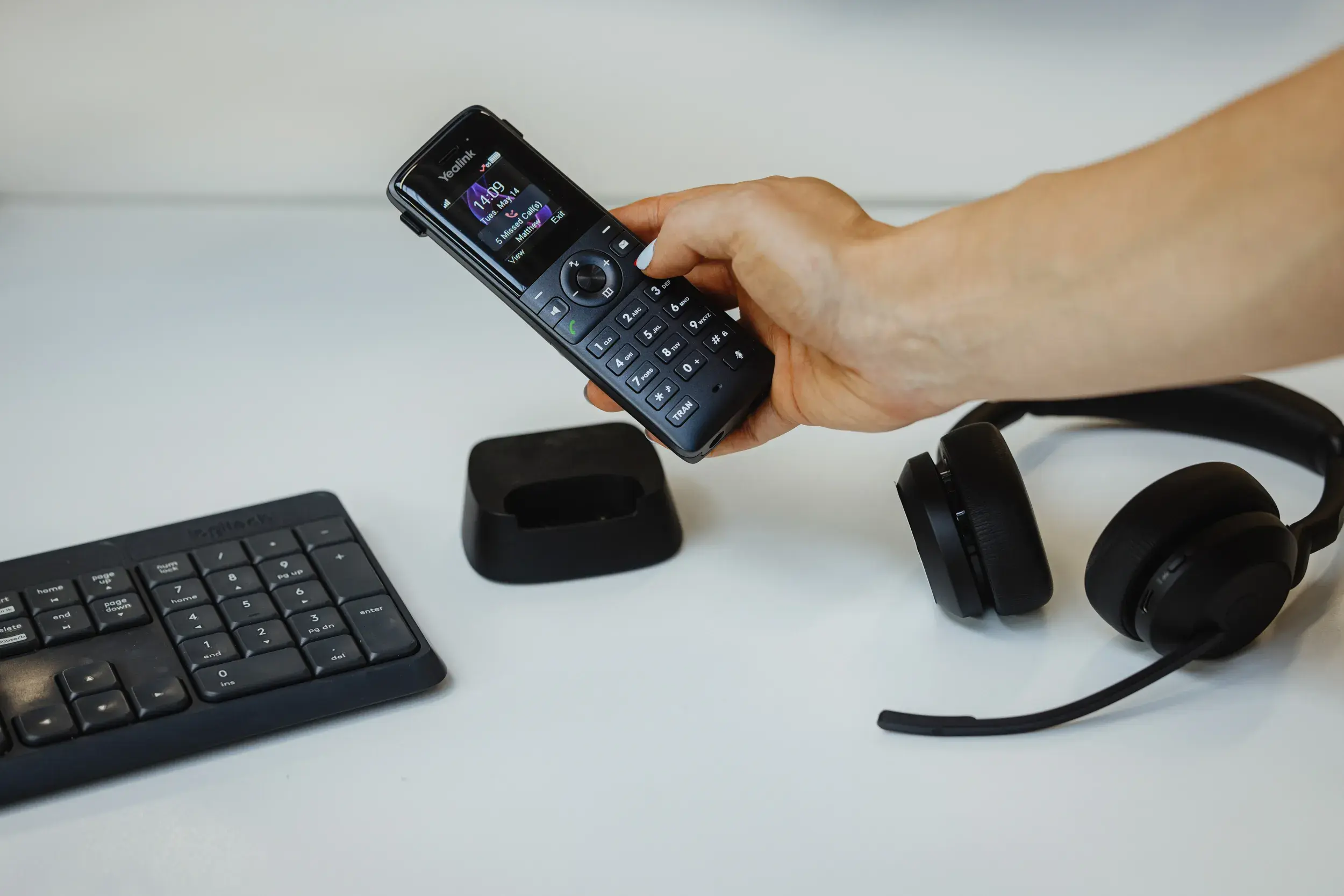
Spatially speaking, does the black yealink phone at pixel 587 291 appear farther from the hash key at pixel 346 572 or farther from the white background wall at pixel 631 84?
the white background wall at pixel 631 84

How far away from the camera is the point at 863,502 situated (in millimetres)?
722

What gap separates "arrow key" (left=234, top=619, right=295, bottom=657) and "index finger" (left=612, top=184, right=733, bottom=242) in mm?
285

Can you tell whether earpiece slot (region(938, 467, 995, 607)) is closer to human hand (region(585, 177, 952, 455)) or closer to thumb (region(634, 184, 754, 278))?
human hand (region(585, 177, 952, 455))

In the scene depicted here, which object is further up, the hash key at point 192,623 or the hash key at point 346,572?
the hash key at point 346,572

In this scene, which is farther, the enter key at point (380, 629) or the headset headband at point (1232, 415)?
the headset headband at point (1232, 415)

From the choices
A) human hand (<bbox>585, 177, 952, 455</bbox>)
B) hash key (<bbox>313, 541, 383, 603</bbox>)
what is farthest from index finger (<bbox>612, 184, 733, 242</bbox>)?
hash key (<bbox>313, 541, 383, 603</bbox>)

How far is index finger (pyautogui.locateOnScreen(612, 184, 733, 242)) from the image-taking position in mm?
698

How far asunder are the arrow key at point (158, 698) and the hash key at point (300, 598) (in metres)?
0.06

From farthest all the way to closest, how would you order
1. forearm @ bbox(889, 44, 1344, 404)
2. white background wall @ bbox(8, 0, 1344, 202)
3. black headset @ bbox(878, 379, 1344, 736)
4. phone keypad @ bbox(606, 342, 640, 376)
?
1. white background wall @ bbox(8, 0, 1344, 202)
2. phone keypad @ bbox(606, 342, 640, 376)
3. black headset @ bbox(878, 379, 1344, 736)
4. forearm @ bbox(889, 44, 1344, 404)

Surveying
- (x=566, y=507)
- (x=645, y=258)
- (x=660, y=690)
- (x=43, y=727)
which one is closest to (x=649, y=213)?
(x=645, y=258)

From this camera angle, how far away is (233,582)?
0.59 m

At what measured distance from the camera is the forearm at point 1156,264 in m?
0.43

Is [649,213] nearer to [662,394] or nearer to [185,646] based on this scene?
[662,394]

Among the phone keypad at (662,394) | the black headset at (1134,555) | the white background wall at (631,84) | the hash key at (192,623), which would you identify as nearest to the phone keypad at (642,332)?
the phone keypad at (662,394)
